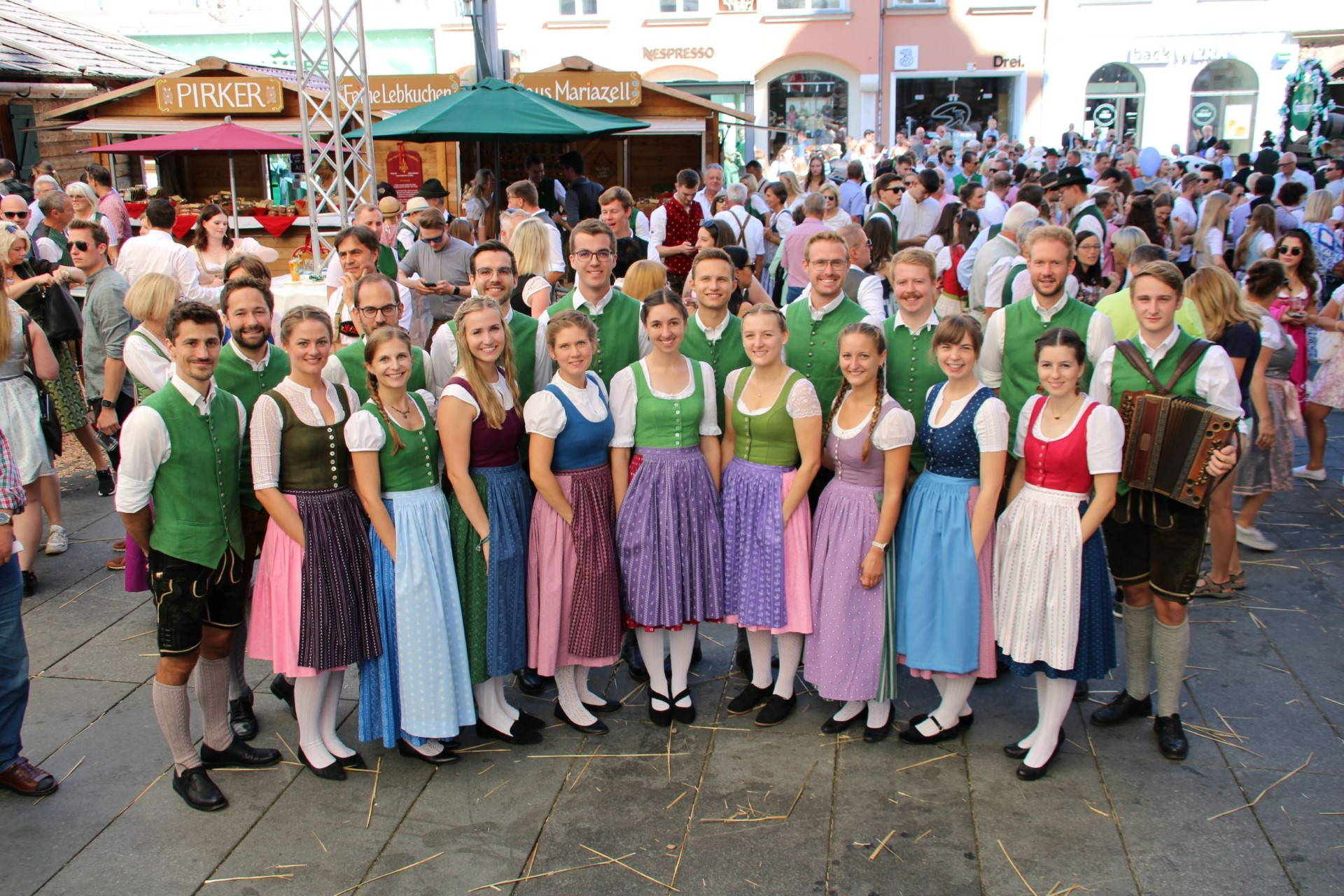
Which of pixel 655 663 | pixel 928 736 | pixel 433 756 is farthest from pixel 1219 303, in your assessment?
pixel 433 756

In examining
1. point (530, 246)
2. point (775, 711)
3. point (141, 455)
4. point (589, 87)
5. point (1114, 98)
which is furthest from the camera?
point (1114, 98)

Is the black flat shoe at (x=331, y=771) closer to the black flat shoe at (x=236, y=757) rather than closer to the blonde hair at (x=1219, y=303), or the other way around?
the black flat shoe at (x=236, y=757)

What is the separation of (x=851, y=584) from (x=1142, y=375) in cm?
131

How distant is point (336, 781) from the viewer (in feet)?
12.3

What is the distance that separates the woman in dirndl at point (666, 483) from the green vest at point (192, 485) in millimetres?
1374

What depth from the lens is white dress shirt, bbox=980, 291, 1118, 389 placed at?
4.18 metres

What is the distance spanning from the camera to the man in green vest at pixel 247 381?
12.5 ft

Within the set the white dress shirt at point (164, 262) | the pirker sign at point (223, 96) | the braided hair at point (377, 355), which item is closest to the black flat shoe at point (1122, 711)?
the braided hair at point (377, 355)

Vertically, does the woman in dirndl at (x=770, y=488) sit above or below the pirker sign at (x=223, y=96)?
below

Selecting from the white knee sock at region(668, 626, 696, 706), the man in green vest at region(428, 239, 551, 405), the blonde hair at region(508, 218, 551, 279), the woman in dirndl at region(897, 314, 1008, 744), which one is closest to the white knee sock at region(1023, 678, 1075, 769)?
the woman in dirndl at region(897, 314, 1008, 744)

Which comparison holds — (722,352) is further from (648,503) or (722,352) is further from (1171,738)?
(1171,738)

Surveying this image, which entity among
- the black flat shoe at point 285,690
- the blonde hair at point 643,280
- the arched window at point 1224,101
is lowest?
the black flat shoe at point 285,690

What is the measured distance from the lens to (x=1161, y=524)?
3744 millimetres

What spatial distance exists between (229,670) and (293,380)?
4.08ft
